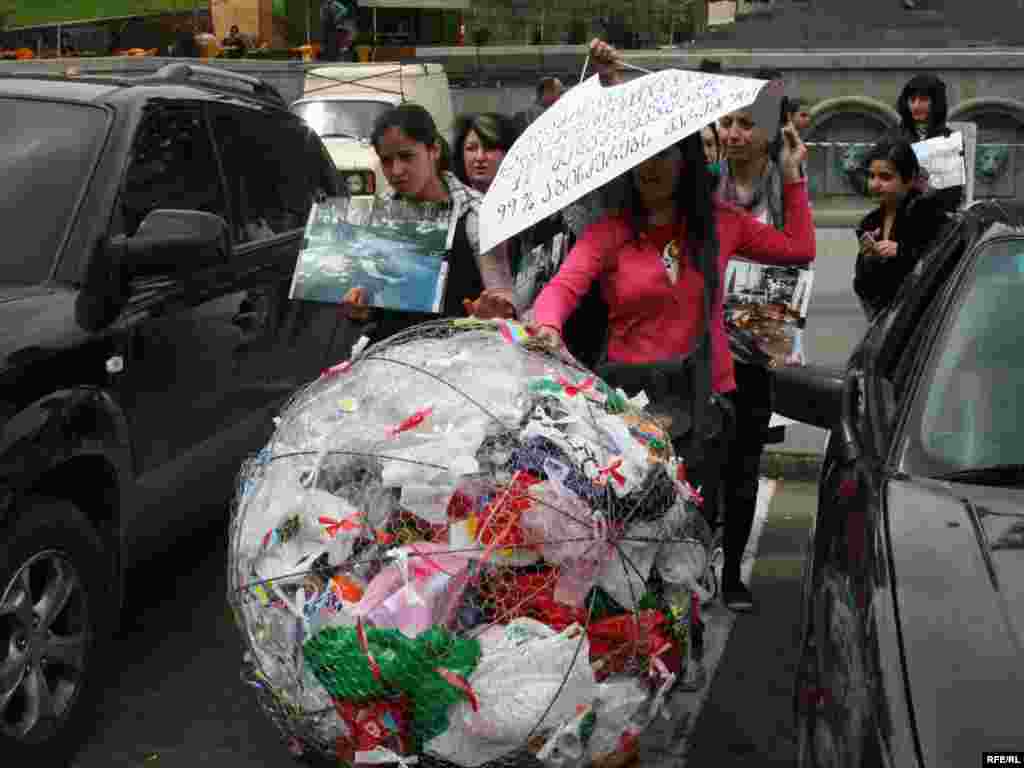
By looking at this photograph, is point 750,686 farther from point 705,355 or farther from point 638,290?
point 638,290

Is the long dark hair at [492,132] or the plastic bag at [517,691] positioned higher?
the long dark hair at [492,132]

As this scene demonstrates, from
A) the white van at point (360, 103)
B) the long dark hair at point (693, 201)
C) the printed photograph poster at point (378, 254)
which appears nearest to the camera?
the long dark hair at point (693, 201)

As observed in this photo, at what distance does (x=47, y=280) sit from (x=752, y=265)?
2.58 m

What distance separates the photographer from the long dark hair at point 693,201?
4465mm

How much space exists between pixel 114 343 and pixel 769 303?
7.97 feet

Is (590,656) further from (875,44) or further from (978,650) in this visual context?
(875,44)

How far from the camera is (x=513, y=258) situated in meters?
5.64

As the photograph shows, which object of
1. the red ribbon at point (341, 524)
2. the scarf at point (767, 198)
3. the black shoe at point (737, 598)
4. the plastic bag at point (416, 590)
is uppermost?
the scarf at point (767, 198)

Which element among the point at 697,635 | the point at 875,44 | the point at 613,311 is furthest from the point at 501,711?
the point at 875,44

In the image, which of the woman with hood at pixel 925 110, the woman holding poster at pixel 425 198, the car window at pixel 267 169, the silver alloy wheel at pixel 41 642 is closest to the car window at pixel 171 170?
the car window at pixel 267 169

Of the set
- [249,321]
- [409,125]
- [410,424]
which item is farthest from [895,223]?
[410,424]

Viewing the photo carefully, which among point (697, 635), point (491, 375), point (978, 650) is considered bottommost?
point (697, 635)

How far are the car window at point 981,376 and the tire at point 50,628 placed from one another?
240 centimetres

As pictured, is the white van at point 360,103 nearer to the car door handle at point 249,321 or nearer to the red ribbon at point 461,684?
the car door handle at point 249,321
